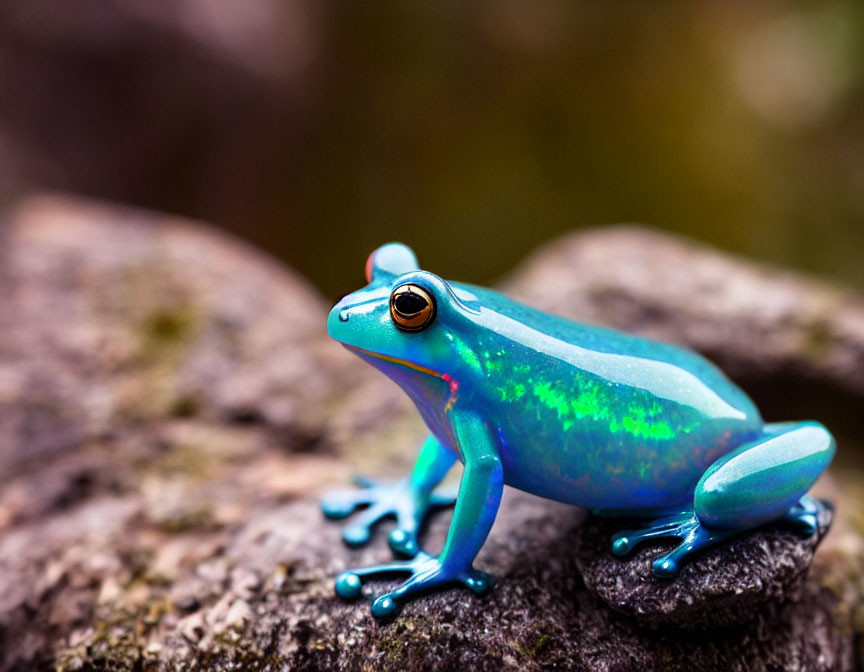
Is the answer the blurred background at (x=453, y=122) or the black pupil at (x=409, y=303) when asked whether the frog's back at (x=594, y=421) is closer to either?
the black pupil at (x=409, y=303)

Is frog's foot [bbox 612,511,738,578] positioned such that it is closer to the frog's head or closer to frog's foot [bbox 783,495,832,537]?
frog's foot [bbox 783,495,832,537]

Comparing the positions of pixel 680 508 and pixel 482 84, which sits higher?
pixel 482 84

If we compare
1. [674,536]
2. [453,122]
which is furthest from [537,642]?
[453,122]

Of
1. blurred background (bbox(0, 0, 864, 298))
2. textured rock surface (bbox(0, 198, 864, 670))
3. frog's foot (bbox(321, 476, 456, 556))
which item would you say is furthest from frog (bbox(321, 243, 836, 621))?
blurred background (bbox(0, 0, 864, 298))

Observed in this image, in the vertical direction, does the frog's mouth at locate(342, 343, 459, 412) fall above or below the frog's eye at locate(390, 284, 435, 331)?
below

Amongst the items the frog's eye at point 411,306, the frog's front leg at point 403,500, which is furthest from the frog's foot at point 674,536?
the frog's eye at point 411,306

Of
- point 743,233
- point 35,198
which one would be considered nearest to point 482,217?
point 743,233

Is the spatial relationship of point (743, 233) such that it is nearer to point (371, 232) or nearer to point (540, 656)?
point (371, 232)

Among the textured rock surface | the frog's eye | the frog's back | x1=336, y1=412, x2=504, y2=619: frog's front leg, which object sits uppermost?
the frog's eye
